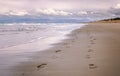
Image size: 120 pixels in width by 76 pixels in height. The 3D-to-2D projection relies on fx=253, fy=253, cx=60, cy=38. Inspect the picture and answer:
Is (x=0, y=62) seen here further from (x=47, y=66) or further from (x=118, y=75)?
(x=118, y=75)

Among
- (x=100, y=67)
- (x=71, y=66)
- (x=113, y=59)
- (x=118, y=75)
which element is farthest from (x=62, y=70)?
(x=113, y=59)

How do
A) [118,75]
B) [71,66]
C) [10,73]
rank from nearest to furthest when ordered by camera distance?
1. [118,75]
2. [10,73]
3. [71,66]

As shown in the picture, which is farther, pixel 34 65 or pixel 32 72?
pixel 34 65

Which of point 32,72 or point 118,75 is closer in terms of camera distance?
point 118,75

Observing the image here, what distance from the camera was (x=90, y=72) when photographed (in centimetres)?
700

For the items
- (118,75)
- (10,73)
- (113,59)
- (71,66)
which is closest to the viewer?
(118,75)

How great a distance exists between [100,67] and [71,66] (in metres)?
0.95

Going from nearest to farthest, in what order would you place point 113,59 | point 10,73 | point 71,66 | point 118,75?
point 118,75, point 10,73, point 71,66, point 113,59

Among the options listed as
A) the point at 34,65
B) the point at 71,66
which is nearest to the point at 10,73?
the point at 34,65

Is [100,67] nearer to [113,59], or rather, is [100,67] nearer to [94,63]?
[94,63]

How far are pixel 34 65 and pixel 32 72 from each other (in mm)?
1176

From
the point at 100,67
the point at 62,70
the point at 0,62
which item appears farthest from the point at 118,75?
the point at 0,62

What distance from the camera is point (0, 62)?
9.13 m

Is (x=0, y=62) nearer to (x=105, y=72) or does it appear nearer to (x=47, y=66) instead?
(x=47, y=66)
